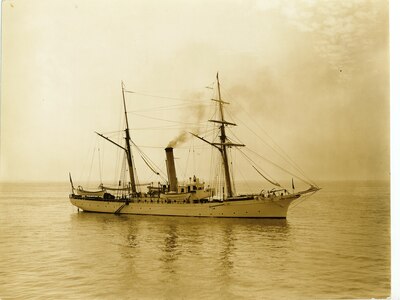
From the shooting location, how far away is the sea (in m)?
6.25

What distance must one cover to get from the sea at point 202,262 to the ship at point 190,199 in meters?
1.78

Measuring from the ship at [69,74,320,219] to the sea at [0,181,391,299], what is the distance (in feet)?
5.84

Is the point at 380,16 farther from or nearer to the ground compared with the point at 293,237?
farther from the ground

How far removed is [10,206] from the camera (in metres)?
7.66

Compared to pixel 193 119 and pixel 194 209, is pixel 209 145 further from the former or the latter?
pixel 194 209

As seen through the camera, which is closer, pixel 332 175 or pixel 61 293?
pixel 61 293

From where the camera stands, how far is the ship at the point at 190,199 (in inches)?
426

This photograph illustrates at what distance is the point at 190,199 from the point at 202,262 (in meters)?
5.13

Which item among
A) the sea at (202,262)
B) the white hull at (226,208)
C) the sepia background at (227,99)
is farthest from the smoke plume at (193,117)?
the white hull at (226,208)

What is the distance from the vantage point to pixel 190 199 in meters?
12.2

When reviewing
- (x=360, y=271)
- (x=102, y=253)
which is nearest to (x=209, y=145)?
(x=102, y=253)

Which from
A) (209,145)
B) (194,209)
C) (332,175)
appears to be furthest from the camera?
(194,209)

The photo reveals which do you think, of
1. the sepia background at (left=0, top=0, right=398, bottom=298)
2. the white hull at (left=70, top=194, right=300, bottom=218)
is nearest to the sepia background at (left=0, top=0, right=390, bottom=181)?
the sepia background at (left=0, top=0, right=398, bottom=298)

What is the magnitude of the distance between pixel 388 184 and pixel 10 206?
643 cm
